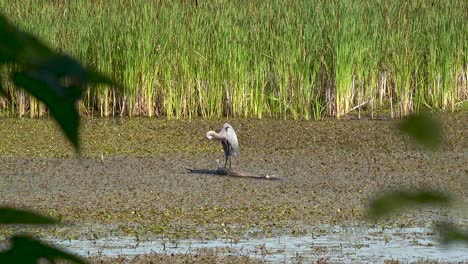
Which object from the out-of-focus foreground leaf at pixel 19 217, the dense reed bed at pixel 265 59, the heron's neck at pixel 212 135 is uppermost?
the dense reed bed at pixel 265 59

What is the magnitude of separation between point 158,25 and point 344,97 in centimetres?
179

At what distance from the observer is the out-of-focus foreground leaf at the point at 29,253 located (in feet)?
1.52

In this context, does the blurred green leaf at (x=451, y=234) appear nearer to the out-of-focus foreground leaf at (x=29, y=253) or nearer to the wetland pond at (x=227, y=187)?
the out-of-focus foreground leaf at (x=29, y=253)

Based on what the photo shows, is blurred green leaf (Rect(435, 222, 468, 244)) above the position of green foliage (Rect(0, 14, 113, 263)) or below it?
below

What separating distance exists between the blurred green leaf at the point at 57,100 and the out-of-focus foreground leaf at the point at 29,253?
55 mm

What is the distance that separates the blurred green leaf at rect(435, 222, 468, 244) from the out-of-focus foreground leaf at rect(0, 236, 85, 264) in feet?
0.61

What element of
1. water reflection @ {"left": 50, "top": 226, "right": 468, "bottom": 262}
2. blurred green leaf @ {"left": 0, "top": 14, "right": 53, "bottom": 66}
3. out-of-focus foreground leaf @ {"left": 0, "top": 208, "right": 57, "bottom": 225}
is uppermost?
blurred green leaf @ {"left": 0, "top": 14, "right": 53, "bottom": 66}

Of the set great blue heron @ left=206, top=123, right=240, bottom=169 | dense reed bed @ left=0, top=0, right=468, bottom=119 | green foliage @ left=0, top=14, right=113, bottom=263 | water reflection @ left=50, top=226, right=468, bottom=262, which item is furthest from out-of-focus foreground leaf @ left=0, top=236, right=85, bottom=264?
dense reed bed @ left=0, top=0, right=468, bottom=119

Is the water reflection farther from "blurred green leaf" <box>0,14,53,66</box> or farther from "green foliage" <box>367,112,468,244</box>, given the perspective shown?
"blurred green leaf" <box>0,14,53,66</box>

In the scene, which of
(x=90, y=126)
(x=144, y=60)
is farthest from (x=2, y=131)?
(x=144, y=60)

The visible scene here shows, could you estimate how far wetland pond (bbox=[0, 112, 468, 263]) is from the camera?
489cm

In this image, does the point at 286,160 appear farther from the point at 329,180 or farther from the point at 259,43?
the point at 259,43

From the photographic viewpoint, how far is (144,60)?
9086 mm

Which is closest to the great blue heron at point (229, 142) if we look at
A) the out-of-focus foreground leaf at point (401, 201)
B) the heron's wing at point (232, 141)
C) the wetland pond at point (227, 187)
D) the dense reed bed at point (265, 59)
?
the heron's wing at point (232, 141)
